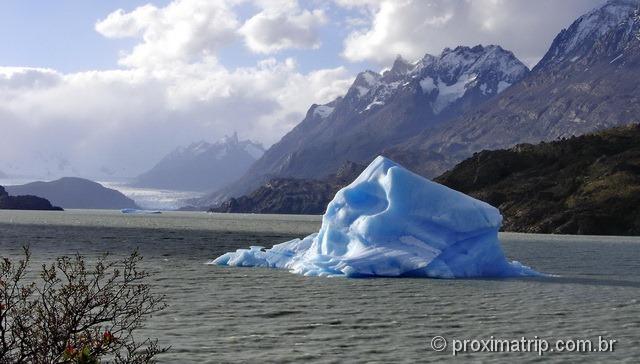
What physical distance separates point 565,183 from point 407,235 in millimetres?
119795

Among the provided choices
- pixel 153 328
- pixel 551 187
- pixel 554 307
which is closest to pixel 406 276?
pixel 554 307

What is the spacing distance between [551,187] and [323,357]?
5417 inches

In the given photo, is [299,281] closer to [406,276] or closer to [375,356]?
[406,276]

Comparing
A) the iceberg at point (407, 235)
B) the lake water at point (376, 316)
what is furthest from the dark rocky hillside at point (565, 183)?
the lake water at point (376, 316)

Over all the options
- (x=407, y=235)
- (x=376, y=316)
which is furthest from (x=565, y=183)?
(x=376, y=316)

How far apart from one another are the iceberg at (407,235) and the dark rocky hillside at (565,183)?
3557 inches

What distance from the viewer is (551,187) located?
14162 cm

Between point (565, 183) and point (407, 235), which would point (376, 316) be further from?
point (565, 183)

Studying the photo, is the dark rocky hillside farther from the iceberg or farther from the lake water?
the lake water

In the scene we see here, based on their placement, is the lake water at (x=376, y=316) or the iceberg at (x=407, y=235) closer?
the lake water at (x=376, y=316)

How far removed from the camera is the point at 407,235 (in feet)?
106

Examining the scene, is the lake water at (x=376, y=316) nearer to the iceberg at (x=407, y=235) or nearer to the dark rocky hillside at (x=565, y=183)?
the iceberg at (x=407, y=235)

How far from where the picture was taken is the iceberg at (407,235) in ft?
104

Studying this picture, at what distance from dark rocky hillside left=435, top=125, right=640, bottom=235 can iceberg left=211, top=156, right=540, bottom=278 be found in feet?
296
